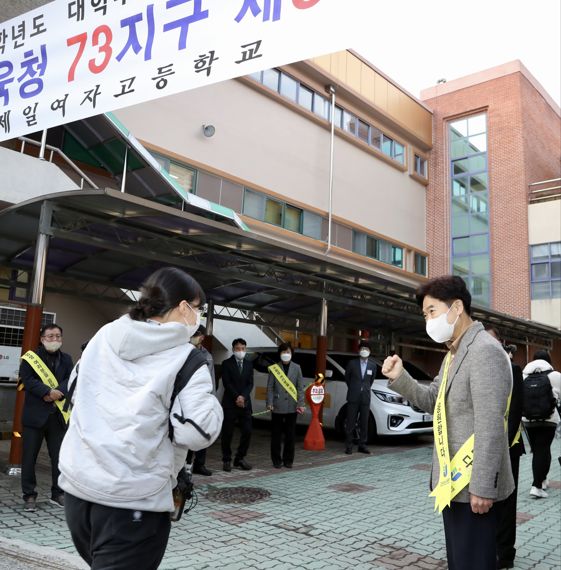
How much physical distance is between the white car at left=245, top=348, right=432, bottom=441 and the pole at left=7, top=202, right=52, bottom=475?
6.37 metres

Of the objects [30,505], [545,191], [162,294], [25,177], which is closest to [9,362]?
[25,177]

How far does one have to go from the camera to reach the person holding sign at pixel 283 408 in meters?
8.76

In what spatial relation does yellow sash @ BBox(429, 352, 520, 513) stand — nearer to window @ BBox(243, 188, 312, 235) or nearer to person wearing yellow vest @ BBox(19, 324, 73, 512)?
person wearing yellow vest @ BBox(19, 324, 73, 512)

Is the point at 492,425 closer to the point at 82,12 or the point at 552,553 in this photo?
the point at 552,553

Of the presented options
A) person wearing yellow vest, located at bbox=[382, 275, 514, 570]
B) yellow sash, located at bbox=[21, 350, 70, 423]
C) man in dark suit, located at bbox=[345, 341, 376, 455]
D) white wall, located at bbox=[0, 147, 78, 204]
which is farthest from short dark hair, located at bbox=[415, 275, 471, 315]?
white wall, located at bbox=[0, 147, 78, 204]

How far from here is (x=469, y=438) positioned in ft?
8.95

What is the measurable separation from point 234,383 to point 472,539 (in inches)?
243

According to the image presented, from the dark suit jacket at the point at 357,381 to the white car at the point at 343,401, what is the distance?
0.79m

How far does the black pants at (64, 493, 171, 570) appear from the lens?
193cm

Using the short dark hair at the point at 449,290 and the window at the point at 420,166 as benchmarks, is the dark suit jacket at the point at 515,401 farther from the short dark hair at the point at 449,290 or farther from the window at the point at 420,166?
the window at the point at 420,166

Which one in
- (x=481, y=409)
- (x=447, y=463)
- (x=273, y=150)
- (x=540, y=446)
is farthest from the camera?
(x=273, y=150)

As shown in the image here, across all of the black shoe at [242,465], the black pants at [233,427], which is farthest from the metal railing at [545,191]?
the black shoe at [242,465]

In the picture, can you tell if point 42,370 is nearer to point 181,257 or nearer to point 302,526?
point 302,526

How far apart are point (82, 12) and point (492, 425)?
433cm
